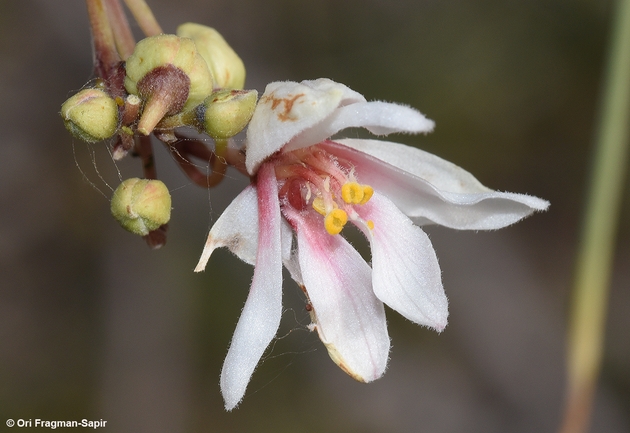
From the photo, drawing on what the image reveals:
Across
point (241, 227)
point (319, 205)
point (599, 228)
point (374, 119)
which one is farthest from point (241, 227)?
point (599, 228)

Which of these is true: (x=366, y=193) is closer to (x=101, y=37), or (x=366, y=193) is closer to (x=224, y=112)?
(x=224, y=112)

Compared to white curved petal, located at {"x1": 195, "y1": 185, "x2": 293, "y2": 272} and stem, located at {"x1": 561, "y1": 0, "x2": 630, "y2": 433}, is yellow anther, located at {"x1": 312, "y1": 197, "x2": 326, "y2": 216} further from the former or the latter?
stem, located at {"x1": 561, "y1": 0, "x2": 630, "y2": 433}

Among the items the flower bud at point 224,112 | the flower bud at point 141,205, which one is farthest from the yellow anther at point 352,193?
the flower bud at point 141,205

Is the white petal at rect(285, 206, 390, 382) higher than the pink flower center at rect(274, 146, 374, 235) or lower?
lower

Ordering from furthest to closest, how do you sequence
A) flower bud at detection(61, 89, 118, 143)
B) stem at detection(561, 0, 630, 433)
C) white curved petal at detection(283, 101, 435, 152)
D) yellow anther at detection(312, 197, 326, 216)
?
stem at detection(561, 0, 630, 433)
yellow anther at detection(312, 197, 326, 216)
white curved petal at detection(283, 101, 435, 152)
flower bud at detection(61, 89, 118, 143)

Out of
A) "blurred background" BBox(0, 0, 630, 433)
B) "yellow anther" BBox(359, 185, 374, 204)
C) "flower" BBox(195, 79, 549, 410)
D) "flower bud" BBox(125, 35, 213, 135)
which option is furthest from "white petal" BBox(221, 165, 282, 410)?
"blurred background" BBox(0, 0, 630, 433)

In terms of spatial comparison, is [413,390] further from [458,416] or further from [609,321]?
[609,321]

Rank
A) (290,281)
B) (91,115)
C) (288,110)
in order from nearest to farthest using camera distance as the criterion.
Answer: (91,115), (288,110), (290,281)
